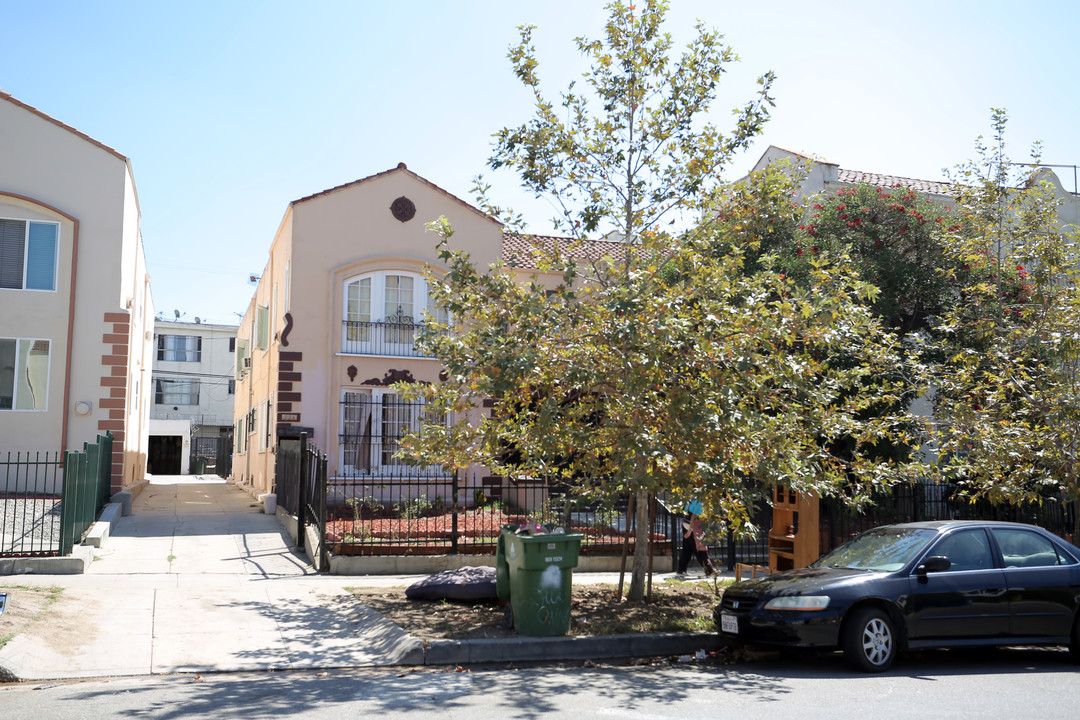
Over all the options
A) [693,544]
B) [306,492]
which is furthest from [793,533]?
[306,492]

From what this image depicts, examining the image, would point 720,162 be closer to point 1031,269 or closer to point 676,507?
point 676,507

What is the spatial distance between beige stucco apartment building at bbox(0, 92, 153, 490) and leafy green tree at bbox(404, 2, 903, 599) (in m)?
9.71

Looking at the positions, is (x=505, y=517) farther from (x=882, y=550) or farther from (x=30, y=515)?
(x=882, y=550)

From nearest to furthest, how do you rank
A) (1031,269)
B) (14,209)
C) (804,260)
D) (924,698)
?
(924,698), (1031,269), (14,209), (804,260)

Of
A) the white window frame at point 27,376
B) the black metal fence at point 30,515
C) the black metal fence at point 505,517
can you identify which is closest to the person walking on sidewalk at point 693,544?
the black metal fence at point 505,517

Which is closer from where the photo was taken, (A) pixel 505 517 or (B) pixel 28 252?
(A) pixel 505 517

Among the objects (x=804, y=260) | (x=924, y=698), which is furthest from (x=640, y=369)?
(x=804, y=260)

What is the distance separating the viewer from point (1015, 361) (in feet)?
39.4

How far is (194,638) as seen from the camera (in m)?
8.80

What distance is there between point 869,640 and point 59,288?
15.7m

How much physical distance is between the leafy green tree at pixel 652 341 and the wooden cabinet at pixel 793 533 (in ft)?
2.83

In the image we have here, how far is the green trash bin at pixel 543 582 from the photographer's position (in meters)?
8.88

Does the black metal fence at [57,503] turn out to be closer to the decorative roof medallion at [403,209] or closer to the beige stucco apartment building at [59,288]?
the beige stucco apartment building at [59,288]

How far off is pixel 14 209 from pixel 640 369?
14028 millimetres
